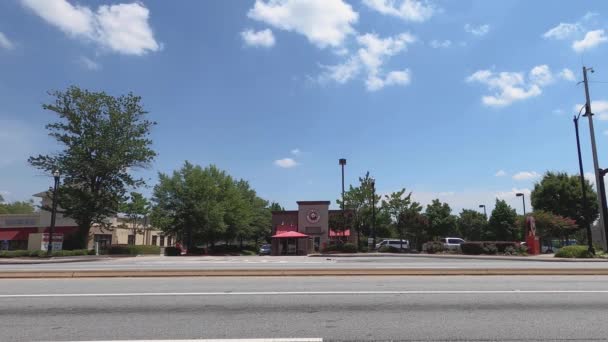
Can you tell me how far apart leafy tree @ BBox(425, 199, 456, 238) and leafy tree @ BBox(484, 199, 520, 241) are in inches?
222

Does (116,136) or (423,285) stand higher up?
(116,136)

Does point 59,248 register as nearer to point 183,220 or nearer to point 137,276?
point 183,220

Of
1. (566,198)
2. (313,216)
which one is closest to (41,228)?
(313,216)

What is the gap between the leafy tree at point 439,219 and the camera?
63.3 meters

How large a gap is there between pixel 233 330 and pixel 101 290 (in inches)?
201

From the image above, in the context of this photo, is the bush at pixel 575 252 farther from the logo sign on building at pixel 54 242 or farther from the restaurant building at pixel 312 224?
the logo sign on building at pixel 54 242

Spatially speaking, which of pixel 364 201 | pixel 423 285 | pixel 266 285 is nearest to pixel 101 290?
pixel 266 285

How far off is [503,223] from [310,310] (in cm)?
5657

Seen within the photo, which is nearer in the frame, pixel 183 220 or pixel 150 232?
pixel 183 220

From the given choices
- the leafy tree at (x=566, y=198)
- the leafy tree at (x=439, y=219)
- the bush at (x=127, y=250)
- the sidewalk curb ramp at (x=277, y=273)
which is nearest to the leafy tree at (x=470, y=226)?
the leafy tree at (x=439, y=219)

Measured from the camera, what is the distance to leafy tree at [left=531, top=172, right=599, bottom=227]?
171 ft

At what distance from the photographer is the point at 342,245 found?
38.2 meters

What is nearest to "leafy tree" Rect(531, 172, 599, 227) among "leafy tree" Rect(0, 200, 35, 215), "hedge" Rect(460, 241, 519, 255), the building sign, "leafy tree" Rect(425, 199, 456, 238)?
"leafy tree" Rect(425, 199, 456, 238)

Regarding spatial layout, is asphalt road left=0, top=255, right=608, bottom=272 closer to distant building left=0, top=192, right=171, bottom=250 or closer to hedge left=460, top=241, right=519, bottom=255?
hedge left=460, top=241, right=519, bottom=255
